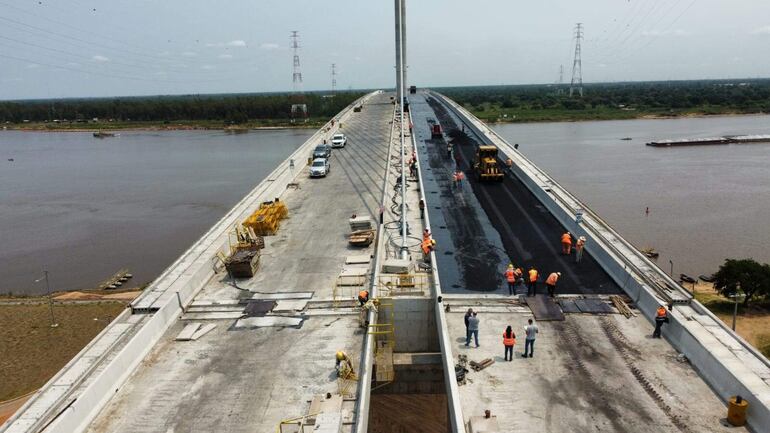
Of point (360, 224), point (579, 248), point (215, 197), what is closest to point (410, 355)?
point (360, 224)

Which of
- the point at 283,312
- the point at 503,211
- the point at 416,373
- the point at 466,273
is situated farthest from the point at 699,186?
the point at 283,312

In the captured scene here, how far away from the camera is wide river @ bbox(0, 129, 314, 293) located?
31.8 meters

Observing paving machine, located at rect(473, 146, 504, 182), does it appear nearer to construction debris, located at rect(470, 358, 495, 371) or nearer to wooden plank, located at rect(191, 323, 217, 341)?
construction debris, located at rect(470, 358, 495, 371)

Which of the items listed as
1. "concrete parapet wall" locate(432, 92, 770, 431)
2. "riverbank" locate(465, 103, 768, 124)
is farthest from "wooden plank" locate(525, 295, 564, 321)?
"riverbank" locate(465, 103, 768, 124)

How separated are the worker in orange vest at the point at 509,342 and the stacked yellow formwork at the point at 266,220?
13.0 meters

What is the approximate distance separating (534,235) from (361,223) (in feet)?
24.9

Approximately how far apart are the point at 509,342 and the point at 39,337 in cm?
2049

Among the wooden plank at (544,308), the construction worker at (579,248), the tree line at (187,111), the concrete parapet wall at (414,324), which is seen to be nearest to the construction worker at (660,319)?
the wooden plank at (544,308)

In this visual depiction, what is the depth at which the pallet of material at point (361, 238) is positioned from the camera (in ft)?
66.9

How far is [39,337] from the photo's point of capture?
21828 mm

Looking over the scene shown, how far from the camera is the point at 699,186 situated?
43.4 metres

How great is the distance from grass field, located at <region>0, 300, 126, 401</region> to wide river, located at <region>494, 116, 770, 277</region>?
29.1m

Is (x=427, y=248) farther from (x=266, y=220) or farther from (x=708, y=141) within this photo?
(x=708, y=141)

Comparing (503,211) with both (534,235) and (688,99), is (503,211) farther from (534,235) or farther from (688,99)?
(688,99)
